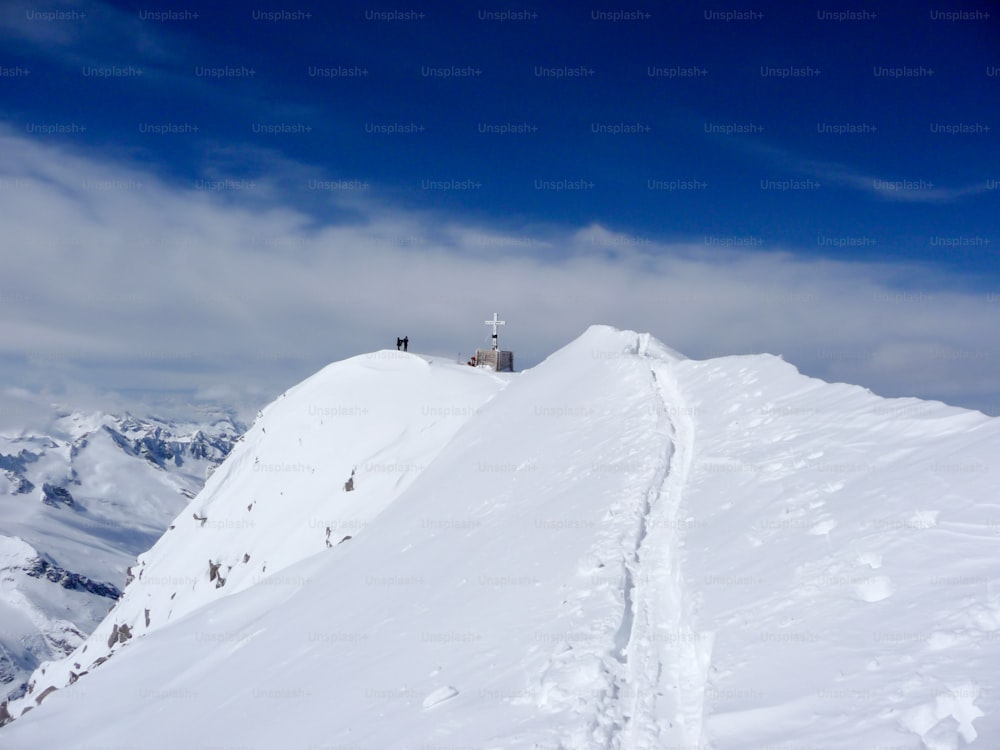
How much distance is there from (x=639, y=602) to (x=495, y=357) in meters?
42.3

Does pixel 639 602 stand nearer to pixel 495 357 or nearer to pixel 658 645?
pixel 658 645

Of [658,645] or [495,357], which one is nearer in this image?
[658,645]

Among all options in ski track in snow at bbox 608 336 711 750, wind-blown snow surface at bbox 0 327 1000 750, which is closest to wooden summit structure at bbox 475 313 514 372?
wind-blown snow surface at bbox 0 327 1000 750

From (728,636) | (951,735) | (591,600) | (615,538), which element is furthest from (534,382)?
(951,735)

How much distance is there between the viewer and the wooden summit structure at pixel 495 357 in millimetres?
52719

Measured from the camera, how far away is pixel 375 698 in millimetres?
11594

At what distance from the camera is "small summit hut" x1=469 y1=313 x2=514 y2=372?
52719mm

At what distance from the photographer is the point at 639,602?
1109 centimetres

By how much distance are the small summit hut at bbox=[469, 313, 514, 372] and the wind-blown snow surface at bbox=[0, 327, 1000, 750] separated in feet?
77.5

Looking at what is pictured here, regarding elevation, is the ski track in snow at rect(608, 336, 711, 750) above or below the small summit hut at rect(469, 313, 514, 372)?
below

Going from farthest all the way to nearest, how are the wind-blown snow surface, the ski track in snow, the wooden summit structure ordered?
the wooden summit structure < the ski track in snow < the wind-blown snow surface

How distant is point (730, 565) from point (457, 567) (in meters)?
7.34

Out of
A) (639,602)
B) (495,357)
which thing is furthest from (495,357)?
(639,602)

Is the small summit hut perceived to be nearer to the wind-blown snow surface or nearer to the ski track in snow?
the wind-blown snow surface
